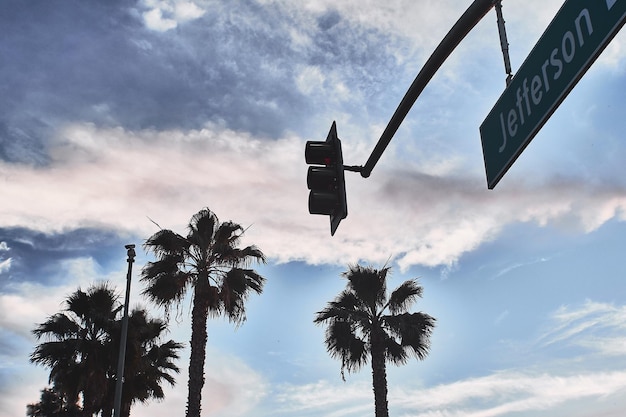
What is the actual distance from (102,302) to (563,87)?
74.0 feet

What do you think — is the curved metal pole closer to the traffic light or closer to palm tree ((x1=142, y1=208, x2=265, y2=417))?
the traffic light

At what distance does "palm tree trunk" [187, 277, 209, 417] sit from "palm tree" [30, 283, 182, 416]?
2.35 meters

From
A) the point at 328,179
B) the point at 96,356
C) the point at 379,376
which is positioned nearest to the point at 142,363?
the point at 96,356

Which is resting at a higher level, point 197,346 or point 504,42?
point 197,346

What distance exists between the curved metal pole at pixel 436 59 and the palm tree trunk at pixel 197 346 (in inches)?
650

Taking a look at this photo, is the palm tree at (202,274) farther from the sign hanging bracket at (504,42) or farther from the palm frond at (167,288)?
the sign hanging bracket at (504,42)

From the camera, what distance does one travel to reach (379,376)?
22672 millimetres

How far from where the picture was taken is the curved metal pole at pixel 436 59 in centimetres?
393

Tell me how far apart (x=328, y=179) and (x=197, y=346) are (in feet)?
54.6

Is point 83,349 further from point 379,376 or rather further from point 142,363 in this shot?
point 379,376

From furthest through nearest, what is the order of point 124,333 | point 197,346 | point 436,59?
1. point 197,346
2. point 124,333
3. point 436,59

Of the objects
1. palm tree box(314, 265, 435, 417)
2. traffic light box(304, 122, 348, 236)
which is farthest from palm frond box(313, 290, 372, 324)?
traffic light box(304, 122, 348, 236)

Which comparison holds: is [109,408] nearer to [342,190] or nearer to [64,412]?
[64,412]

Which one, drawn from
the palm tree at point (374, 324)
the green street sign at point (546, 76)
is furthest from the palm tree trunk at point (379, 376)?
the green street sign at point (546, 76)
